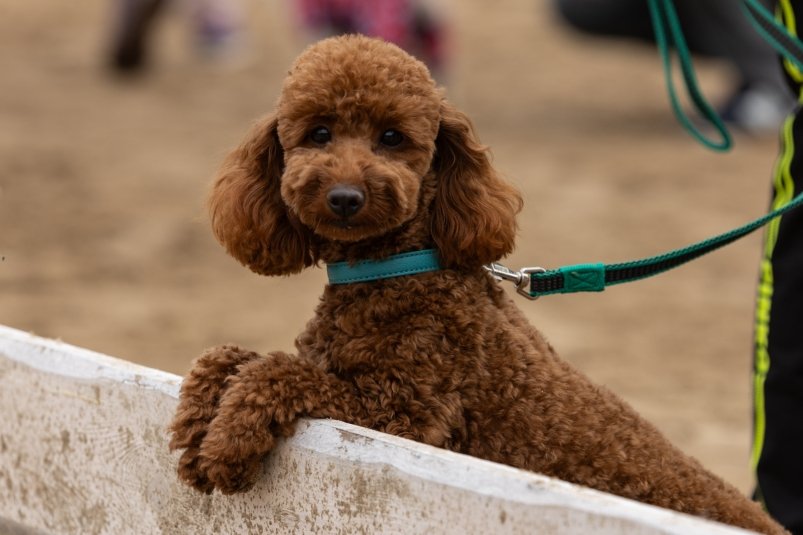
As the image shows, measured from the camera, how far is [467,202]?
2500 mm

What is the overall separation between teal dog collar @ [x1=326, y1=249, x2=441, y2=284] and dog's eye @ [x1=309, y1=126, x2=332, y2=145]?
252mm

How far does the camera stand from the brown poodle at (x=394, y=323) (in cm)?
239

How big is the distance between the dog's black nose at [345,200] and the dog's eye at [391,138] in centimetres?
16

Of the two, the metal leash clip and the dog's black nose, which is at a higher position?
the dog's black nose

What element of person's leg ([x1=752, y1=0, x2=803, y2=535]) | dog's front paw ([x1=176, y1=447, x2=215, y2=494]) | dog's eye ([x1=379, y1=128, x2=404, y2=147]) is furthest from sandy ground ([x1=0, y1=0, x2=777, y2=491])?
person's leg ([x1=752, y1=0, x2=803, y2=535])

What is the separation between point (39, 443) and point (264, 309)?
141 inches

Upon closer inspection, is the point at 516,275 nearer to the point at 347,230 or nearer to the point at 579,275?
the point at 579,275

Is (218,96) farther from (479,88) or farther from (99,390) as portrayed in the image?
(99,390)

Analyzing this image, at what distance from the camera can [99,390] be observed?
279cm

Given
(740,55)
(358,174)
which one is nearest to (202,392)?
(358,174)

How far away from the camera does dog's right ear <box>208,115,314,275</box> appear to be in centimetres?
253

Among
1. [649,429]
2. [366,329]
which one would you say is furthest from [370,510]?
[649,429]

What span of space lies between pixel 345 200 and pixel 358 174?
0.06m

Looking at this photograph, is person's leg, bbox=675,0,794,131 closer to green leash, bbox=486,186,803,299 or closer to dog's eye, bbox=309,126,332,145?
green leash, bbox=486,186,803,299
